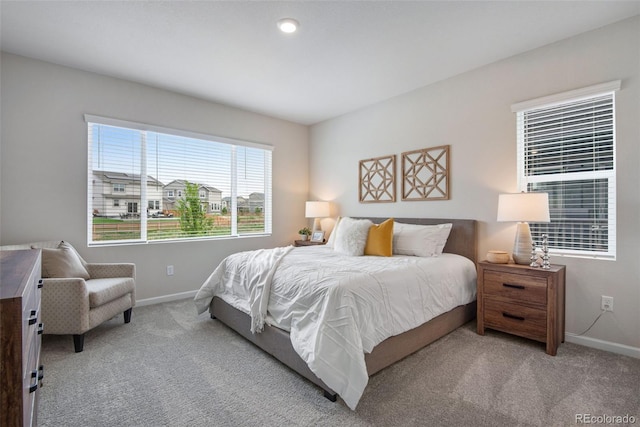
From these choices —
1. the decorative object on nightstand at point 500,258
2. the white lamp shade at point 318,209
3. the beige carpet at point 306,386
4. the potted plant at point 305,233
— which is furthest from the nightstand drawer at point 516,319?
the potted plant at point 305,233

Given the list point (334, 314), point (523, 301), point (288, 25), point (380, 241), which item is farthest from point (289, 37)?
point (523, 301)

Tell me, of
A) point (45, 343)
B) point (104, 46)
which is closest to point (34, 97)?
point (104, 46)

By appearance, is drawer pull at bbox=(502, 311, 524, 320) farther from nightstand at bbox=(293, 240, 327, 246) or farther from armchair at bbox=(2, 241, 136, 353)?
armchair at bbox=(2, 241, 136, 353)

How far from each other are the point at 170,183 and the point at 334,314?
9.88 feet

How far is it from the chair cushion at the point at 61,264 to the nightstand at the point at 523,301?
12.0 ft

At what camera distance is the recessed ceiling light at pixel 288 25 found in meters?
2.41

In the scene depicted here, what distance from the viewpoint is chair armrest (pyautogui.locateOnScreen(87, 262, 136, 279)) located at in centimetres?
302

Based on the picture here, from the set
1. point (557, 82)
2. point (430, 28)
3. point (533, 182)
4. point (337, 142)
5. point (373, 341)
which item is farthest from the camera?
point (337, 142)

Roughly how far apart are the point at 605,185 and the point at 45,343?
491 cm

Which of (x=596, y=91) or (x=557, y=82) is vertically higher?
(x=557, y=82)

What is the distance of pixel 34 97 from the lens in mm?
3004

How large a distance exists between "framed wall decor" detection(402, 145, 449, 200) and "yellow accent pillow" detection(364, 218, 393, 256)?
772 millimetres

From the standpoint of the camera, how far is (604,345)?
8.18ft

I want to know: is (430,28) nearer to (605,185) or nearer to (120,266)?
(605,185)
